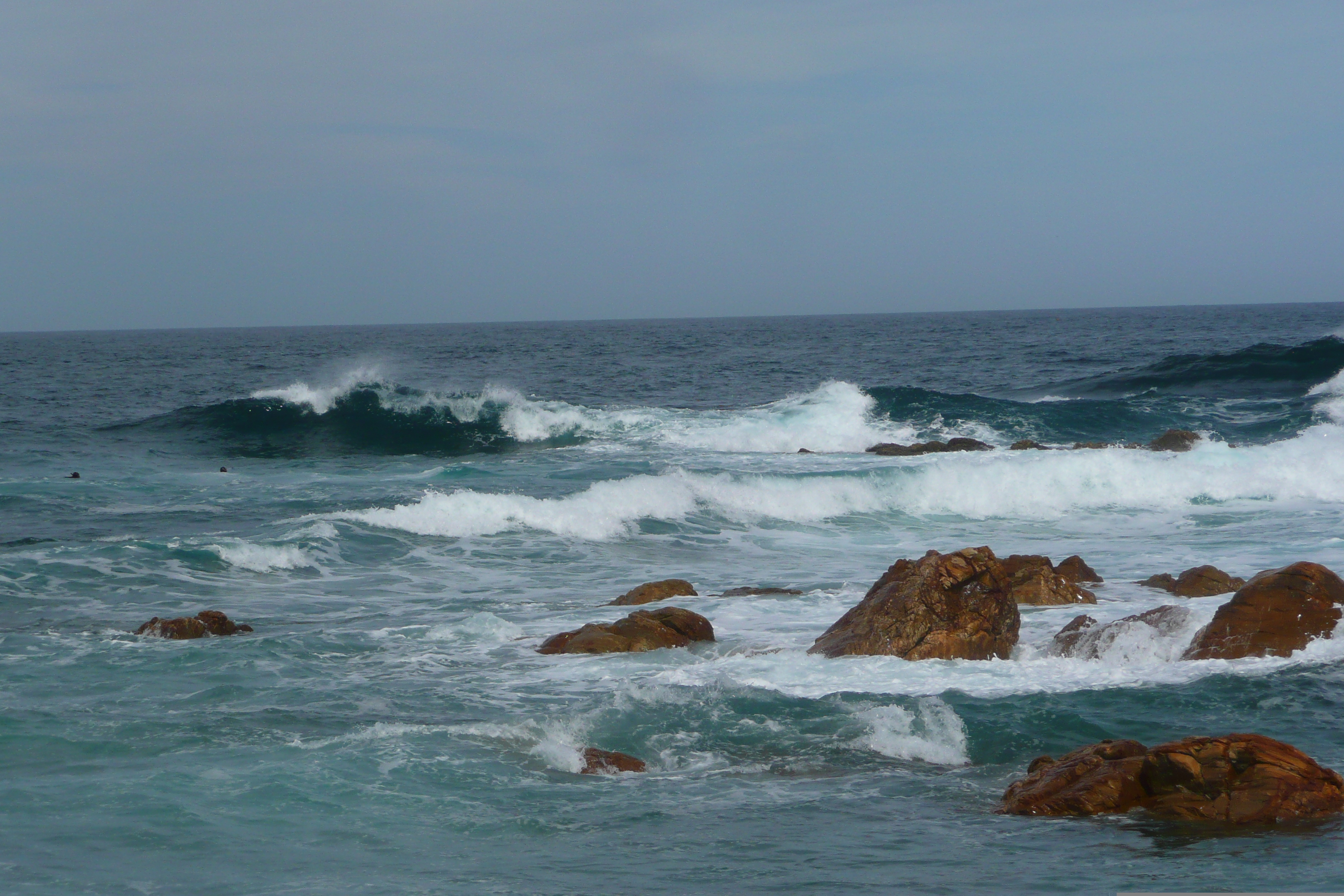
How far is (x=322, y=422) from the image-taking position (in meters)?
33.3

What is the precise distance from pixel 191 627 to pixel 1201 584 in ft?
33.8

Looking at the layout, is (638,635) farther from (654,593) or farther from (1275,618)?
(1275,618)

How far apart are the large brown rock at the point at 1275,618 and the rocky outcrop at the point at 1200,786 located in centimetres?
324

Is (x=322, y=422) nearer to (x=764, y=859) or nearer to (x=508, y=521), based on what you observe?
(x=508, y=521)

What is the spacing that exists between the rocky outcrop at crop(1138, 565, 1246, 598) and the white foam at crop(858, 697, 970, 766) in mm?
5218

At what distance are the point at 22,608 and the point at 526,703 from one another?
7.04 metres

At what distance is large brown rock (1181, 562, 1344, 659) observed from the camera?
9.70 meters

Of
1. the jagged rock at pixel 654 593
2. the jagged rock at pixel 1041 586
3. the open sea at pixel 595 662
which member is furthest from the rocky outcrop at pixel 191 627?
the jagged rock at pixel 1041 586

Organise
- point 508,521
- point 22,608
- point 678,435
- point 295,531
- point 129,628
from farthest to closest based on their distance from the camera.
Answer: point 678,435, point 508,521, point 295,531, point 22,608, point 129,628

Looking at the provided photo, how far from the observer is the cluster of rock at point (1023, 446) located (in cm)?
2406

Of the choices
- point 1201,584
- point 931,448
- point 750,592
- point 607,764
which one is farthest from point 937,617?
point 931,448

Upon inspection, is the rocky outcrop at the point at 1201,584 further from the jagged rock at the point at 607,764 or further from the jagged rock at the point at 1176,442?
the jagged rock at the point at 1176,442

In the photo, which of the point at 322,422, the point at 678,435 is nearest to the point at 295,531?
the point at 678,435

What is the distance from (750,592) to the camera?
13117 millimetres
